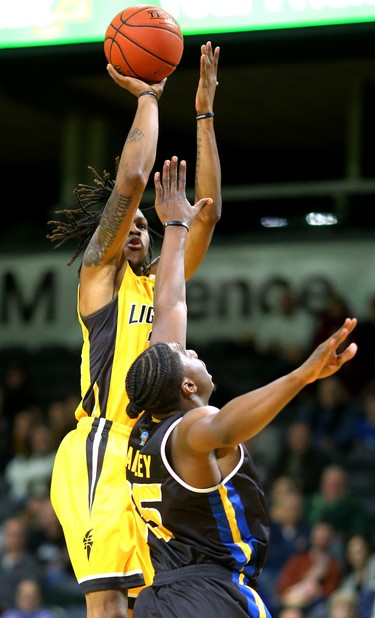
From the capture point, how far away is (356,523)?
9.71 meters

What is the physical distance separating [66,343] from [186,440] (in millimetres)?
10357

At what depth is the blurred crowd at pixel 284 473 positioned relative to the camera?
362 inches

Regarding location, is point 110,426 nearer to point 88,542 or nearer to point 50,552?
point 88,542

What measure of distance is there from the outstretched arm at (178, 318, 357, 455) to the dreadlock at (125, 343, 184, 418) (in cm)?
25

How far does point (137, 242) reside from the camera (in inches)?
205

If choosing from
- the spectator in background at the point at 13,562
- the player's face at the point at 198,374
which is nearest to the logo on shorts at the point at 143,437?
Result: the player's face at the point at 198,374

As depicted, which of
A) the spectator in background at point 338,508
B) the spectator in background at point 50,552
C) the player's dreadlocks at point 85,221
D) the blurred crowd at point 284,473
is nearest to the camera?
the player's dreadlocks at point 85,221

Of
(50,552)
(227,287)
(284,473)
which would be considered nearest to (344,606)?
(284,473)

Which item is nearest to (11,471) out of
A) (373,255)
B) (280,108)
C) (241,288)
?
(241,288)

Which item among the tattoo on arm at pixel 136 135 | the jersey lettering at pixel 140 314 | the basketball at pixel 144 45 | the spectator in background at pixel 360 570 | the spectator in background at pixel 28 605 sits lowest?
the spectator in background at pixel 28 605

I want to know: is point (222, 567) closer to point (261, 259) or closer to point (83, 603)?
point (83, 603)

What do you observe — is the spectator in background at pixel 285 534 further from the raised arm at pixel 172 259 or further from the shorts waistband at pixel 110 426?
the raised arm at pixel 172 259

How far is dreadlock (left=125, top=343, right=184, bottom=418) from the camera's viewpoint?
13.1ft

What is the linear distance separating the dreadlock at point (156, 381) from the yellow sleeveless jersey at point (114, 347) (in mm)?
832
